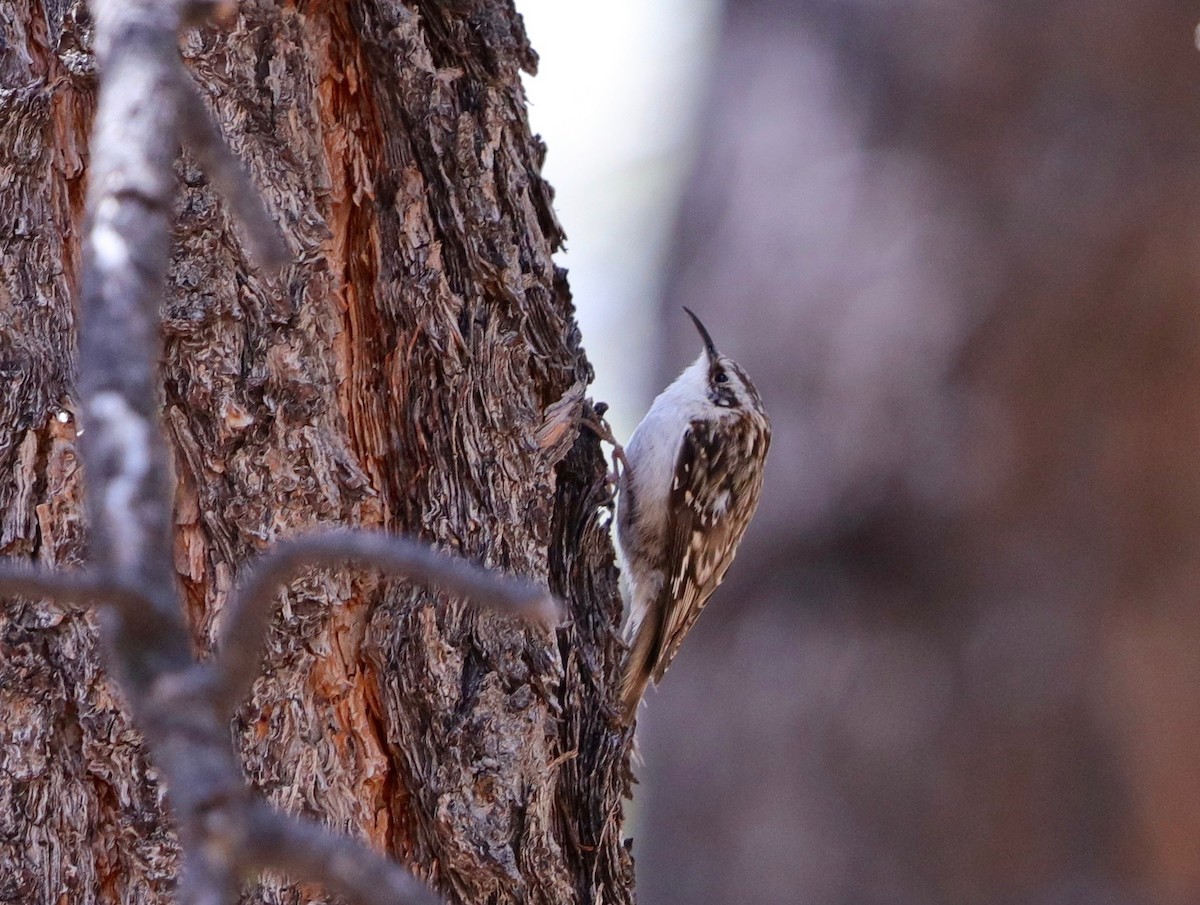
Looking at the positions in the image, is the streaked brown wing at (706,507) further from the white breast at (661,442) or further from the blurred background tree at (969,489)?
the blurred background tree at (969,489)

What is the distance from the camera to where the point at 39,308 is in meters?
1.76

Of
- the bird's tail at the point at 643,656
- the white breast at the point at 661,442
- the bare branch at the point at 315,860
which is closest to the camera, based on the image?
the bare branch at the point at 315,860

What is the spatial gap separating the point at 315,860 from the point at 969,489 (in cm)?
372

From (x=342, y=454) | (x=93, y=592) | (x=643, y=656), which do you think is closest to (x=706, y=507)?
(x=643, y=656)

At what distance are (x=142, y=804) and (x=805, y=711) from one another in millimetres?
3037

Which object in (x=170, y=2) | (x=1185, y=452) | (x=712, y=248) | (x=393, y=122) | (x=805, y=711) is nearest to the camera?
(x=170, y=2)

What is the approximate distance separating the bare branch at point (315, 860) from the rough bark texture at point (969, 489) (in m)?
3.68

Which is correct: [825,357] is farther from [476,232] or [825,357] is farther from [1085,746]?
[476,232]

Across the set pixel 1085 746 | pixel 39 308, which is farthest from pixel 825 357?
pixel 39 308

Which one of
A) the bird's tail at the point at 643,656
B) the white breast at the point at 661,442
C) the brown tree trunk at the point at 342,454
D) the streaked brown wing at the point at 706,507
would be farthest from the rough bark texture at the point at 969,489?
the brown tree trunk at the point at 342,454

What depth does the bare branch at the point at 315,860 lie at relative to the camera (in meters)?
0.59

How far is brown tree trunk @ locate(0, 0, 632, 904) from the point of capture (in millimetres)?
1635

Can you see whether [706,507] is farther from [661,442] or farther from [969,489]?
[969,489]

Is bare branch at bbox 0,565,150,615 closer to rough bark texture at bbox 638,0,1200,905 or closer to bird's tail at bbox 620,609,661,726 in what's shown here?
bird's tail at bbox 620,609,661,726
